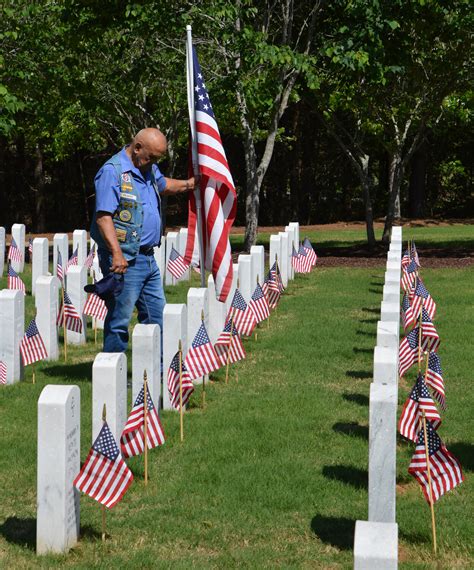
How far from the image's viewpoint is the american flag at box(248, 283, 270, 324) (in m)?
12.9

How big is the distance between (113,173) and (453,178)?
121 feet

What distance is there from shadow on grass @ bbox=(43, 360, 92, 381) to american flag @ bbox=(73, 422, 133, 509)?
4311 mm

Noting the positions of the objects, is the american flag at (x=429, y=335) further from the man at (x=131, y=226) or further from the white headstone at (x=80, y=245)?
the white headstone at (x=80, y=245)

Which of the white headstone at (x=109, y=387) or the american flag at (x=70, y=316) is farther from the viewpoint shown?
the american flag at (x=70, y=316)

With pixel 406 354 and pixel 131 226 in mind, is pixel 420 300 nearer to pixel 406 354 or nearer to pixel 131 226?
pixel 406 354

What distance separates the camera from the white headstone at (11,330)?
1009cm

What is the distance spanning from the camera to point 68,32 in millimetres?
22469

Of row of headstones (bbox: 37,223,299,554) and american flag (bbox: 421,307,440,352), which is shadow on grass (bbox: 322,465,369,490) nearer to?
row of headstones (bbox: 37,223,299,554)

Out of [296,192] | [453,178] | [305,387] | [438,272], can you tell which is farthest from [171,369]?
[453,178]

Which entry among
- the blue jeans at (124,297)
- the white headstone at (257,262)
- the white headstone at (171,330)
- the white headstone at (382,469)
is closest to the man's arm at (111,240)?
the blue jeans at (124,297)

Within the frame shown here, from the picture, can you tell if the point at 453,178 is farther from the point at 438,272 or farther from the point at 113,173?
the point at 113,173

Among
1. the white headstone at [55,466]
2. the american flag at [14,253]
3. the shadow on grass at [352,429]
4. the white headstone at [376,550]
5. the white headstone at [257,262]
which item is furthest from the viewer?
the american flag at [14,253]

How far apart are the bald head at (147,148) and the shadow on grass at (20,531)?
11.1ft

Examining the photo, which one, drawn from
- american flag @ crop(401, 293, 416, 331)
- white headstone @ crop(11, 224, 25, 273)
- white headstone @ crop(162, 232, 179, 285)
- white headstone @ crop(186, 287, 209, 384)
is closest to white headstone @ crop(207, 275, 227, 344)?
white headstone @ crop(186, 287, 209, 384)
